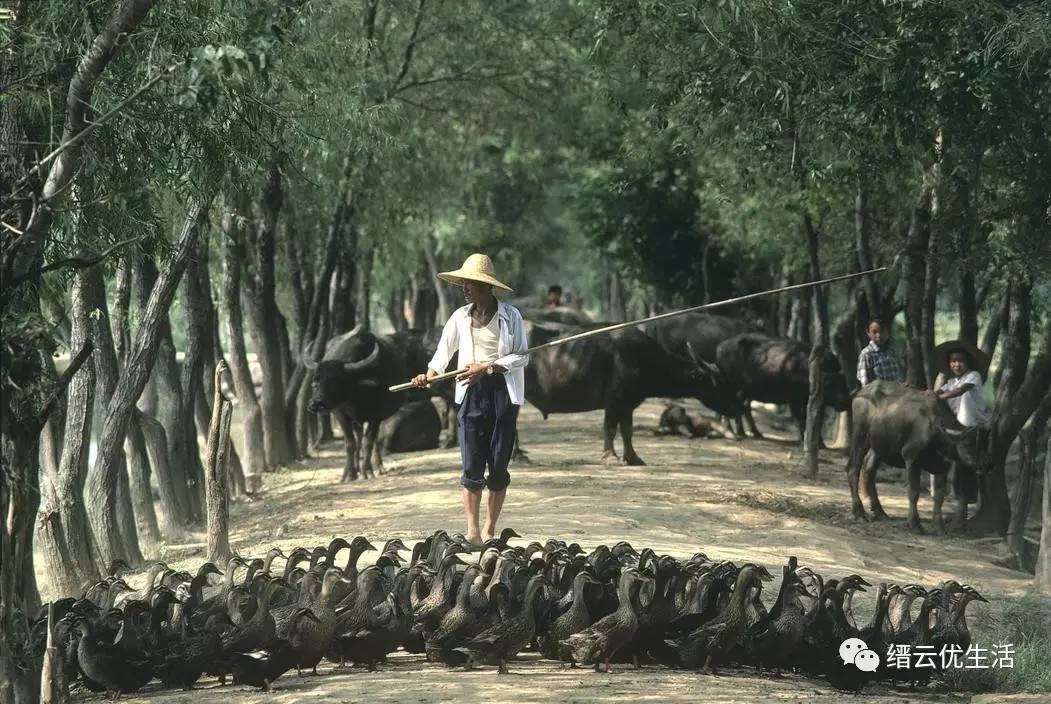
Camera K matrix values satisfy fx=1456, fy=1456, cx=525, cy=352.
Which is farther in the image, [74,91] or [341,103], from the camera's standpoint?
[341,103]

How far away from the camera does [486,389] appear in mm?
11461

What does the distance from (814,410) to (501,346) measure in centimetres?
959

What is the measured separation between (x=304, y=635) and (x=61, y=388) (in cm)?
213

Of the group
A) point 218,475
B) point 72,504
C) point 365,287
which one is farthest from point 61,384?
point 365,287

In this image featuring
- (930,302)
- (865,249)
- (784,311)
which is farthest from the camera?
(784,311)

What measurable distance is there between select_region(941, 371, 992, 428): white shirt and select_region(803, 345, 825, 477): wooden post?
162 inches

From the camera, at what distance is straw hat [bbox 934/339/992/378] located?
15.7 m

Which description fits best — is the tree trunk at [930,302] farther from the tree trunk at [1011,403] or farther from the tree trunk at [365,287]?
the tree trunk at [365,287]

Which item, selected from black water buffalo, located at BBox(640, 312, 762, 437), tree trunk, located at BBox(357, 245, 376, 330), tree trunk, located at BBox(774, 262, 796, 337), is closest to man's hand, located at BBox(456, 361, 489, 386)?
black water buffalo, located at BBox(640, 312, 762, 437)

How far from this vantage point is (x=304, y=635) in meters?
8.38

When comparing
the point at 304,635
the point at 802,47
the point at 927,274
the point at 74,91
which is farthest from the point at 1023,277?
the point at 74,91

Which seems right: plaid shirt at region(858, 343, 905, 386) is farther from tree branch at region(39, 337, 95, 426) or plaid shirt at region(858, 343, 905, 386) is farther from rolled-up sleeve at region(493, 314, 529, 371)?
tree branch at region(39, 337, 95, 426)

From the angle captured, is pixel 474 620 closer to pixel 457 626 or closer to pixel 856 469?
pixel 457 626

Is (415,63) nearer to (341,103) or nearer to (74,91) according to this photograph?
(341,103)
